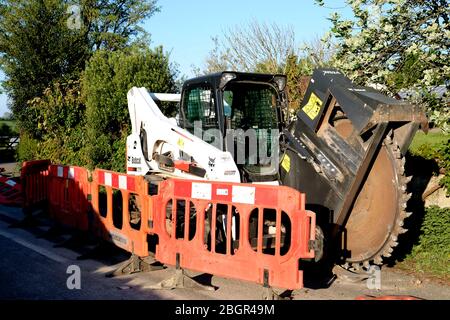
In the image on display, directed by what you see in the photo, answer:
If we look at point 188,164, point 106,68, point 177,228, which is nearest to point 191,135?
point 188,164

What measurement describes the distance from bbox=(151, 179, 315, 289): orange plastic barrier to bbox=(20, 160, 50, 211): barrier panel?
3.97 metres

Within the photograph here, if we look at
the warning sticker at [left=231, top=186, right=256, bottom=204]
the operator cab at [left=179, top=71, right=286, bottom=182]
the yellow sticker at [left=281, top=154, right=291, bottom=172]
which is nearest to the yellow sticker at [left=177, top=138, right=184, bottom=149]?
the operator cab at [left=179, top=71, right=286, bottom=182]

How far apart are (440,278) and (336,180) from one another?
2.35 metres

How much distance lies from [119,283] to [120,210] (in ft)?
6.55

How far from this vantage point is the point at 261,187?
20.0ft

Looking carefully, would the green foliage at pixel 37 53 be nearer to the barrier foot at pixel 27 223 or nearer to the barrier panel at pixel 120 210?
the barrier foot at pixel 27 223

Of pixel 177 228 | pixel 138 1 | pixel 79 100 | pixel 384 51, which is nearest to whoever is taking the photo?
pixel 177 228

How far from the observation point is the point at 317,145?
6781mm

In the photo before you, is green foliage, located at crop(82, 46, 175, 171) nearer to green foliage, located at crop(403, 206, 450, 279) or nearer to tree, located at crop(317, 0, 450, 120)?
tree, located at crop(317, 0, 450, 120)

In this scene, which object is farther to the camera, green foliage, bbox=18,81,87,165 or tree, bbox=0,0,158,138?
tree, bbox=0,0,158,138

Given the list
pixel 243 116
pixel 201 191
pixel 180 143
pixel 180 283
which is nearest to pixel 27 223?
pixel 180 143

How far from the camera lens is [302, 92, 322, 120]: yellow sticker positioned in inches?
266

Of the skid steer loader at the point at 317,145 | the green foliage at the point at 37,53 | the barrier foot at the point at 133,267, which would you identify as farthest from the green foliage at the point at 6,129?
the barrier foot at the point at 133,267
